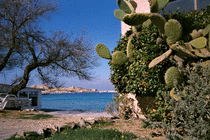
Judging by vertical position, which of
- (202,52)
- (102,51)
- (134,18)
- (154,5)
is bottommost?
(202,52)

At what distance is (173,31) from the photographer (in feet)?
15.7

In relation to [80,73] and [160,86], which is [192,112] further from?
[80,73]

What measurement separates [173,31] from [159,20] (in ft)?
1.59

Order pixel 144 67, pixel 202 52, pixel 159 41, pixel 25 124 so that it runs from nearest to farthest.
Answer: pixel 202 52
pixel 159 41
pixel 144 67
pixel 25 124

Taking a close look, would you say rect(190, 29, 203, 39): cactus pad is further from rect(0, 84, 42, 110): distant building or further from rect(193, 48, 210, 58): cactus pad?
rect(0, 84, 42, 110): distant building

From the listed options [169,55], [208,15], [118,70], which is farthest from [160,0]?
[118,70]

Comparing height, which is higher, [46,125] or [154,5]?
[154,5]

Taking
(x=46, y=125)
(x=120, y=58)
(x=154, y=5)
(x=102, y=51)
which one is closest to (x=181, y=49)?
(x=154, y=5)

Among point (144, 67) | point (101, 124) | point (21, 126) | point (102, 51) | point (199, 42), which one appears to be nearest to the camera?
point (199, 42)

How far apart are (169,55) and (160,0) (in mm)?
1959

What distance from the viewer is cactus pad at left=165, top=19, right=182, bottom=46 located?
4688mm

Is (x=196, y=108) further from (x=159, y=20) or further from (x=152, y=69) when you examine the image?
(x=159, y=20)

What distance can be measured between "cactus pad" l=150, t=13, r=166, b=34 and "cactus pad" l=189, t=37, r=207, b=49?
879mm

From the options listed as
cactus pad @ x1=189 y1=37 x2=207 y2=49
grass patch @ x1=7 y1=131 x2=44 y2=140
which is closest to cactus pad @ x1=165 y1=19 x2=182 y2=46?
cactus pad @ x1=189 y1=37 x2=207 y2=49
